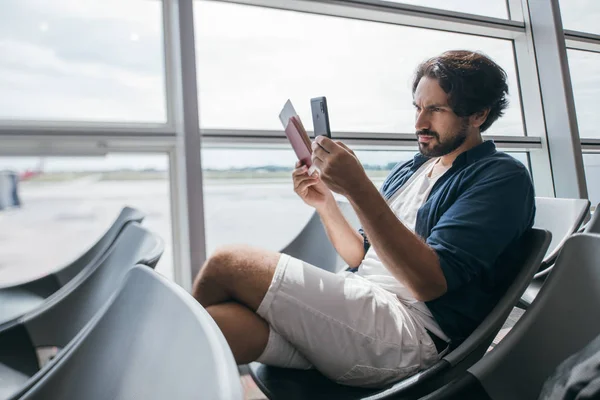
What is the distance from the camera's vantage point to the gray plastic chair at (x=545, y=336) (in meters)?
0.70

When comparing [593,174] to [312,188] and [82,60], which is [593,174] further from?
[82,60]

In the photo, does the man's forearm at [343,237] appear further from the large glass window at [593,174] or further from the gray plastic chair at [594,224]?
the large glass window at [593,174]

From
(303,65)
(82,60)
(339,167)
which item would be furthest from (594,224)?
(82,60)

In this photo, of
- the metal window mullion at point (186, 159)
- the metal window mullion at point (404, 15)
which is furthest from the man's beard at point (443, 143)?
the metal window mullion at point (404, 15)

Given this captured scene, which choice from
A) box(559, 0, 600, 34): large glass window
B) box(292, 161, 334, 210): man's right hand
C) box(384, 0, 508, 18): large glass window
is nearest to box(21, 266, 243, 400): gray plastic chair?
box(292, 161, 334, 210): man's right hand

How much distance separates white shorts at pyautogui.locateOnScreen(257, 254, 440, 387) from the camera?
0.96m

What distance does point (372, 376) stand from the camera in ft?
3.15

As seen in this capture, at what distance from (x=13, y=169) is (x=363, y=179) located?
5.47ft

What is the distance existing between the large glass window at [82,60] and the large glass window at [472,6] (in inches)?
64.0

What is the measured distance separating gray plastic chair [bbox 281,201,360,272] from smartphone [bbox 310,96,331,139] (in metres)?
0.42

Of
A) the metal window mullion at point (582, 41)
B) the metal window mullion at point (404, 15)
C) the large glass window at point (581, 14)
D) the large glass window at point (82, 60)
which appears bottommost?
the large glass window at point (82, 60)

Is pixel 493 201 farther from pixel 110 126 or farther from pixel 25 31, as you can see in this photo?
pixel 25 31

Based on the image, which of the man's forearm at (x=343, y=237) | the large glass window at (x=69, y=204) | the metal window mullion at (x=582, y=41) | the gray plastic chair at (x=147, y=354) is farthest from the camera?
the metal window mullion at (x=582, y=41)

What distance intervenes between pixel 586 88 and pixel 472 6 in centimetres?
116
